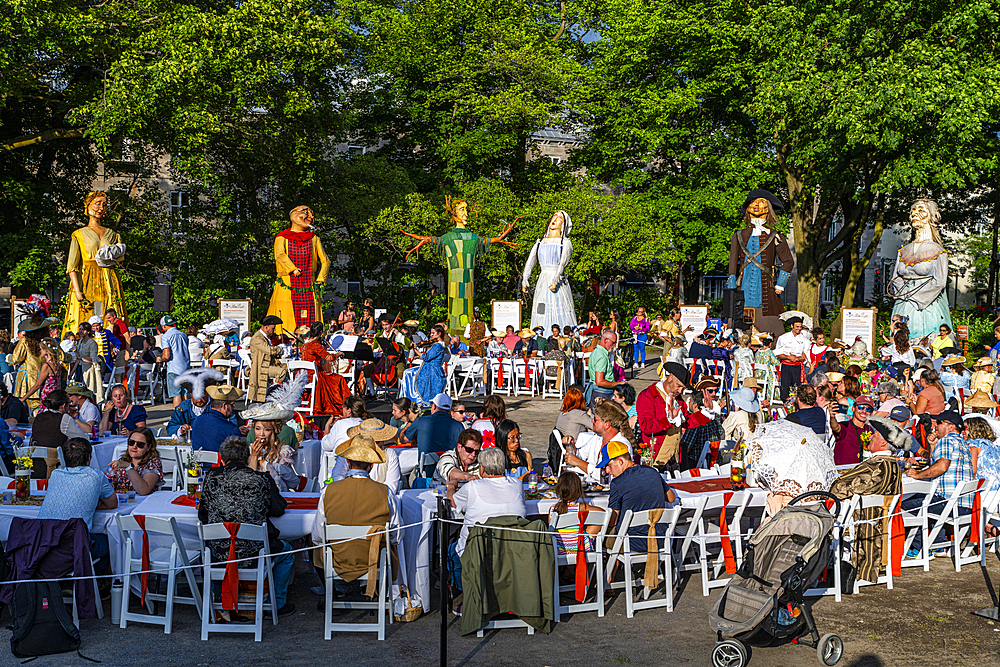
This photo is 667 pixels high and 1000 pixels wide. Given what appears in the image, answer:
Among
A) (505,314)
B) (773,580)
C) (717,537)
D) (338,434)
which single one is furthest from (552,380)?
(773,580)

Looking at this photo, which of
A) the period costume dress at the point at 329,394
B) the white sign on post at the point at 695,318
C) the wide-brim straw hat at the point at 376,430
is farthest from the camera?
the white sign on post at the point at 695,318

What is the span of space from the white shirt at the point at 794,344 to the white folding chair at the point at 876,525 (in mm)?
9985

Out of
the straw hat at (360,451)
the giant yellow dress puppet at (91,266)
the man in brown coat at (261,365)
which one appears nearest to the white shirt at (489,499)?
the straw hat at (360,451)

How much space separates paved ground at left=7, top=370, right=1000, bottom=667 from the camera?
575cm

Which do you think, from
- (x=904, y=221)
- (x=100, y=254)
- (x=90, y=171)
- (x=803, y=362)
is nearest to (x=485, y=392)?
(x=803, y=362)

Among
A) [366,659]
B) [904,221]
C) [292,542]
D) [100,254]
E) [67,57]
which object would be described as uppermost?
[67,57]

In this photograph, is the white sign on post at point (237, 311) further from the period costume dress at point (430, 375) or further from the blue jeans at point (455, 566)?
the blue jeans at point (455, 566)

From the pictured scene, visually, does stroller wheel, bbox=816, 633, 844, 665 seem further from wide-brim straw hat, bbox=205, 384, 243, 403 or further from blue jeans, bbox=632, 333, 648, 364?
blue jeans, bbox=632, 333, 648, 364

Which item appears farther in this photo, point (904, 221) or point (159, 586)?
point (904, 221)

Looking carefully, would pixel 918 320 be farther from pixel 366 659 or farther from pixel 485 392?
pixel 366 659

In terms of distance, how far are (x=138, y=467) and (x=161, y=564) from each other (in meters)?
1.22

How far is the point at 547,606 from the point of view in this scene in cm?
610

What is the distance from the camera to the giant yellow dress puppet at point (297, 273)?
20.2m

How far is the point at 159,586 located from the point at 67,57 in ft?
67.8
